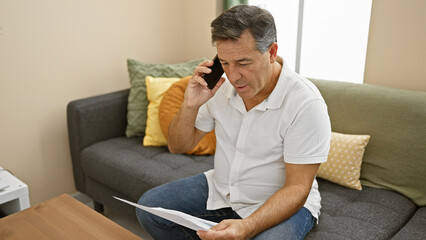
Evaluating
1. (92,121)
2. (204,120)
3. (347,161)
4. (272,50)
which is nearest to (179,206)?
(204,120)

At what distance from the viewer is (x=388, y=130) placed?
1700 mm

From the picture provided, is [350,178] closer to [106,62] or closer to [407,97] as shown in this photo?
[407,97]

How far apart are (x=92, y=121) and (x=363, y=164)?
5.03ft

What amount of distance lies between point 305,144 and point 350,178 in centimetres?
61

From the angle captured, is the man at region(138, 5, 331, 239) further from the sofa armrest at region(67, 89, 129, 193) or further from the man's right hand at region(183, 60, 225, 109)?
the sofa armrest at region(67, 89, 129, 193)

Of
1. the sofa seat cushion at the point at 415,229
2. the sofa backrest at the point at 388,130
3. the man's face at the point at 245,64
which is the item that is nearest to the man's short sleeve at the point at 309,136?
the man's face at the point at 245,64

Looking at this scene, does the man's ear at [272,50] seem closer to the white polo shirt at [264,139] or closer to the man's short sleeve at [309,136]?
the white polo shirt at [264,139]

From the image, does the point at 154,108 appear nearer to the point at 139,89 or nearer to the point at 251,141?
the point at 139,89

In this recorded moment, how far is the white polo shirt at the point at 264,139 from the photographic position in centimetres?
125

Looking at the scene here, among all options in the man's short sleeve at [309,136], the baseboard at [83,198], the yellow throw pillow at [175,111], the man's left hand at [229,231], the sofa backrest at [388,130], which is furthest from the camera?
the baseboard at [83,198]

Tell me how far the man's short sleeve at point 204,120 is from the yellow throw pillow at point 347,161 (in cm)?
61

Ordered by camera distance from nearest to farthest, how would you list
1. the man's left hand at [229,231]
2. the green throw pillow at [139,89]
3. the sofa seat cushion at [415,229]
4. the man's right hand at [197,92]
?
the man's left hand at [229,231] < the sofa seat cushion at [415,229] < the man's right hand at [197,92] < the green throw pillow at [139,89]

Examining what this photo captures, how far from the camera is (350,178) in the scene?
1723 millimetres

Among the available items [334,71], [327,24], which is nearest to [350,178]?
[334,71]
